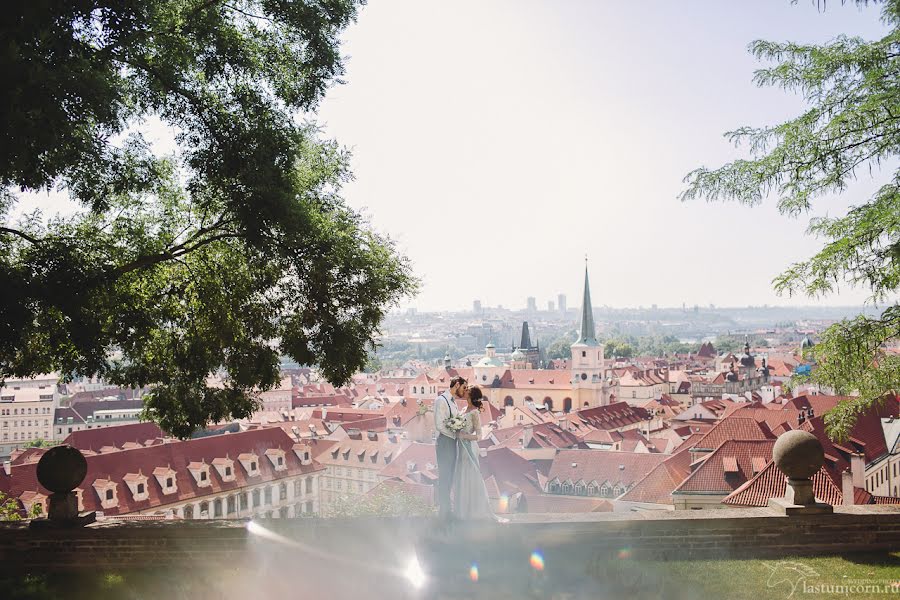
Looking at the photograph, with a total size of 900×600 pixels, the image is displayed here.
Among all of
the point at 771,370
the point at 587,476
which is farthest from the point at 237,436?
the point at 771,370

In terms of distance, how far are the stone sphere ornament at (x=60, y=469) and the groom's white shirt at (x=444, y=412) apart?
3.11m

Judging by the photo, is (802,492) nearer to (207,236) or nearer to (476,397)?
(476,397)

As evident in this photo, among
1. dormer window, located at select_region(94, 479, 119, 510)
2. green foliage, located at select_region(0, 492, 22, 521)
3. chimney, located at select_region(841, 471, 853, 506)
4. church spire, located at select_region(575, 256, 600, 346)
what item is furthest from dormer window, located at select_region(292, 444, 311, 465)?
church spire, located at select_region(575, 256, 600, 346)

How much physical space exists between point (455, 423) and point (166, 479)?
92.2 ft

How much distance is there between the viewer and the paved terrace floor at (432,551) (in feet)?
18.9

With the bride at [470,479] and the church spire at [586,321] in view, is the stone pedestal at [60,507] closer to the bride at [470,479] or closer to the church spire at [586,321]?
the bride at [470,479]

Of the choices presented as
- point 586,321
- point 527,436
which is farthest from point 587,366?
point 527,436

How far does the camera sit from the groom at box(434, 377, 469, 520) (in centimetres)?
630

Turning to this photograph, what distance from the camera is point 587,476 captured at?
37031 millimetres

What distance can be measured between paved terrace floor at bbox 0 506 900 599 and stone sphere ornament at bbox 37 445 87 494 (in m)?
0.42

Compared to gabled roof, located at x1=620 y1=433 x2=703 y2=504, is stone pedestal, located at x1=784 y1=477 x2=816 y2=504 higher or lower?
higher

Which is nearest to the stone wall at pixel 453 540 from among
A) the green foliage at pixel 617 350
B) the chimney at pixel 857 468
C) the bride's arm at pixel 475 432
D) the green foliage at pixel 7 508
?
the bride's arm at pixel 475 432

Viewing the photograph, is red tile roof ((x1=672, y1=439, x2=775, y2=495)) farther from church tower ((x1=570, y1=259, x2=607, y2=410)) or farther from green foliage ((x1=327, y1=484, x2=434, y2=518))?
church tower ((x1=570, y1=259, x2=607, y2=410))

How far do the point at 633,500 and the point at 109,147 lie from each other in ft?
86.3
